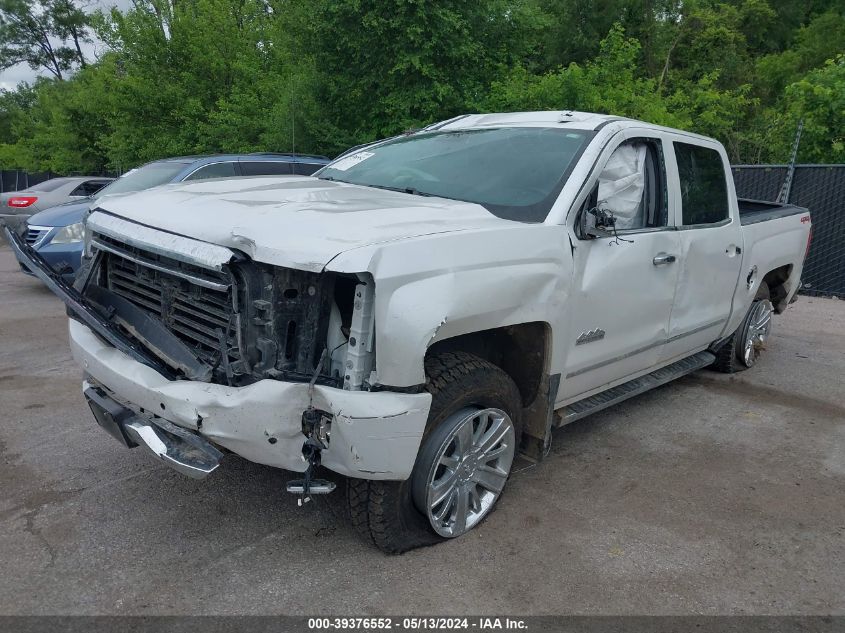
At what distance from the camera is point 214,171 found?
841 cm

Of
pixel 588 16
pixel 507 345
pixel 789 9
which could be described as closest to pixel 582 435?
pixel 507 345

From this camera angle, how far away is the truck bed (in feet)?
18.1

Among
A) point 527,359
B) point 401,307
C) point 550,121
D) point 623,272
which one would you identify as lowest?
point 527,359

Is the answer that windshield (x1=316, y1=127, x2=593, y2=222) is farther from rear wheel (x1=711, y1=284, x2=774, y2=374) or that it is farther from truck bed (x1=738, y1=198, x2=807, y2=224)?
rear wheel (x1=711, y1=284, x2=774, y2=374)

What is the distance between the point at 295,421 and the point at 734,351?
4594 millimetres

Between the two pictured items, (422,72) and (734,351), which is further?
(422,72)

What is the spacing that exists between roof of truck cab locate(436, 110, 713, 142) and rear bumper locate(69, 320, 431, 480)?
221 centimetres

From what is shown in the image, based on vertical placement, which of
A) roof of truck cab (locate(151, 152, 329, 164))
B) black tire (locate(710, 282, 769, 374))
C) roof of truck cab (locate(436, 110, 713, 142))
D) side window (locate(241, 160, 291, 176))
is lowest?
black tire (locate(710, 282, 769, 374))

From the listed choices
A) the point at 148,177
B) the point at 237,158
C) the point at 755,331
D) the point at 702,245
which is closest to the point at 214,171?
the point at 237,158

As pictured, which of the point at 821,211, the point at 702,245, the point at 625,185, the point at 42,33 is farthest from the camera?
the point at 42,33

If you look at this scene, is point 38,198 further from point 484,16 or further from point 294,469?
point 294,469

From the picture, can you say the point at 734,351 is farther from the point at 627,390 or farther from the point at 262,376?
the point at 262,376

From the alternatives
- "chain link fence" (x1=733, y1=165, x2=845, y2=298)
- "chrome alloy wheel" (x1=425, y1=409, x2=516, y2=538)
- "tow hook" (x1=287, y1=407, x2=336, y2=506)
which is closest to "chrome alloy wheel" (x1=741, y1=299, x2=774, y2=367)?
"chrome alloy wheel" (x1=425, y1=409, x2=516, y2=538)

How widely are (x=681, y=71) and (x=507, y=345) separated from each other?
61.0ft
